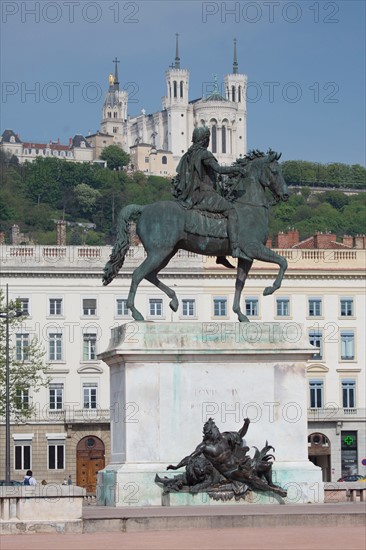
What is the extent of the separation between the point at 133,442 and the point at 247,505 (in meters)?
2.23

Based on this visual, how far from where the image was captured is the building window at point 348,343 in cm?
8238

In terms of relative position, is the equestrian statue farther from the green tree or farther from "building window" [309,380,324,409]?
"building window" [309,380,324,409]

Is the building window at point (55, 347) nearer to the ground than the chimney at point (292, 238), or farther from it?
nearer to the ground

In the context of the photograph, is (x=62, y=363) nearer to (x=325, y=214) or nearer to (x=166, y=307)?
(x=166, y=307)

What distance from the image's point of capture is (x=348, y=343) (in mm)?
82500

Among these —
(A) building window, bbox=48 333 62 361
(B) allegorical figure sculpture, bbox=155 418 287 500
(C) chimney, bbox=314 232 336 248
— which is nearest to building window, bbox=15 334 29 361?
(A) building window, bbox=48 333 62 361

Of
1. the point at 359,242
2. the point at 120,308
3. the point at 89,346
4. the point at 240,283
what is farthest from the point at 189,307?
the point at 240,283

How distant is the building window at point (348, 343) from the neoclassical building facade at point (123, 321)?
2.0 inches

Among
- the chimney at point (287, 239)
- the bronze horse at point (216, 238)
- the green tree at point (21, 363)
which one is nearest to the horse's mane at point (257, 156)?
the bronze horse at point (216, 238)

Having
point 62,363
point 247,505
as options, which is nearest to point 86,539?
point 247,505

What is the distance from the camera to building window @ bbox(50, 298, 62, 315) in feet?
265

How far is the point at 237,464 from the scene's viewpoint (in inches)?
1061

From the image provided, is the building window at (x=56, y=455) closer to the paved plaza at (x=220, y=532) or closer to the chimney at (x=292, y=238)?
the chimney at (x=292, y=238)

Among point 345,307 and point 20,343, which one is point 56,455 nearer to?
point 20,343
